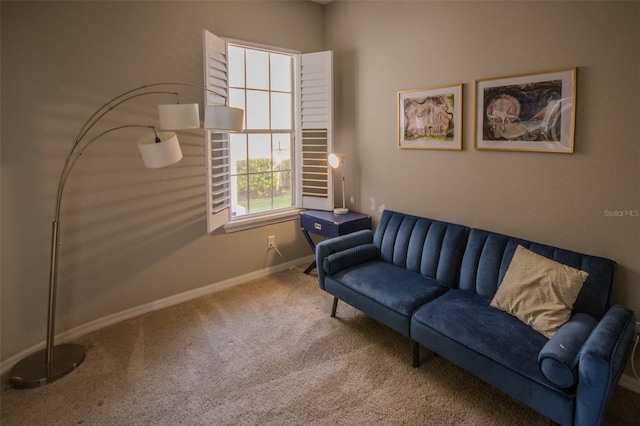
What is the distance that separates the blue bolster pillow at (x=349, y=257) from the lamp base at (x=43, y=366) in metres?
1.79

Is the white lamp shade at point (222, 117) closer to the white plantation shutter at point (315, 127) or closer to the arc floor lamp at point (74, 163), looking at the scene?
the arc floor lamp at point (74, 163)

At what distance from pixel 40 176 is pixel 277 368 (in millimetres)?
2006

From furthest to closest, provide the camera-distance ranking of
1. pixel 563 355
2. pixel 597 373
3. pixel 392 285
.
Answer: pixel 392 285 → pixel 563 355 → pixel 597 373

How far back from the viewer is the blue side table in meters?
3.47

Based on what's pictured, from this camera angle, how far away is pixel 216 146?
10.2 feet

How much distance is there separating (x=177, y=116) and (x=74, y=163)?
82 cm

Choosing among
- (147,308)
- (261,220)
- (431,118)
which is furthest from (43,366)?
(431,118)

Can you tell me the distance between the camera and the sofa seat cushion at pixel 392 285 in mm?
2428

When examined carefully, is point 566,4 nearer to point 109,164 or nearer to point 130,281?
point 109,164

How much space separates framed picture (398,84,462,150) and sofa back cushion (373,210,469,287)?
64 cm

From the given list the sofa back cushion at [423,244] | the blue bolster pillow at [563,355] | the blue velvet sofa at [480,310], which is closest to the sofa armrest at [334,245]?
the blue velvet sofa at [480,310]

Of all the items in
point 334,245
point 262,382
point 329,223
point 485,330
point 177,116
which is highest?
point 177,116

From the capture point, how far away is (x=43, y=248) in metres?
2.53

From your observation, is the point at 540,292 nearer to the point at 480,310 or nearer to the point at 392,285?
the point at 480,310
